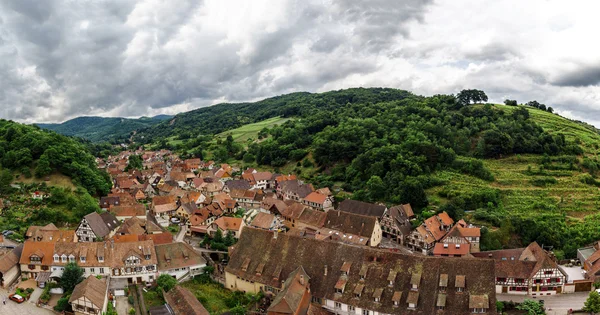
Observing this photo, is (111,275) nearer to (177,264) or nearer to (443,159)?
(177,264)

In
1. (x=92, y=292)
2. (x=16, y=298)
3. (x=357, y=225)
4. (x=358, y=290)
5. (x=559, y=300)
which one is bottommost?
(x=559, y=300)

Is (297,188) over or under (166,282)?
over

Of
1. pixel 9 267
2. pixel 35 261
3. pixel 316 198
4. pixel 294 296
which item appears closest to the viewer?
pixel 294 296

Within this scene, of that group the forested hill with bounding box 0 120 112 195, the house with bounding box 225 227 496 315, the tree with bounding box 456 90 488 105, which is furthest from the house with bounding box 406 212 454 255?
the tree with bounding box 456 90 488 105

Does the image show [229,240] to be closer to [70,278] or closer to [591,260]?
[70,278]

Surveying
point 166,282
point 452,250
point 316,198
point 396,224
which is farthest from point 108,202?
point 452,250
